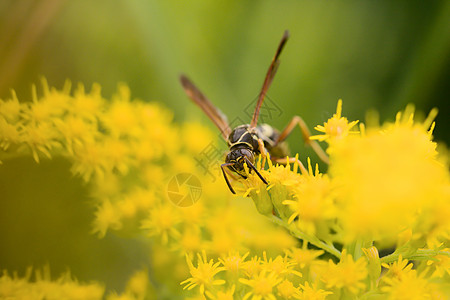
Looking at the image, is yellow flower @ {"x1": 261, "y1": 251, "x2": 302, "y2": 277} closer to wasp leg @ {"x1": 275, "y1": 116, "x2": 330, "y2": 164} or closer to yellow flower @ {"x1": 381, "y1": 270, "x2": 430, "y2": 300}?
yellow flower @ {"x1": 381, "y1": 270, "x2": 430, "y2": 300}

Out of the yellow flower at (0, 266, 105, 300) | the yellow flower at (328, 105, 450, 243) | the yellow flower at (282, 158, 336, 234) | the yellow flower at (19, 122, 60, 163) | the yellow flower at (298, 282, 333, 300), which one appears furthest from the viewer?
the yellow flower at (19, 122, 60, 163)

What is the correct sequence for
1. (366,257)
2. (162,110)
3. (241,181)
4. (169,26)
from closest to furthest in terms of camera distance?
(366,257) < (241,181) < (162,110) < (169,26)

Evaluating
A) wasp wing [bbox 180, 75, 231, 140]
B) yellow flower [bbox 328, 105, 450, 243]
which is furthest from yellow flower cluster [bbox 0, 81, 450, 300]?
wasp wing [bbox 180, 75, 231, 140]

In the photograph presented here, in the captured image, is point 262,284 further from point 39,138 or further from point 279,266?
point 39,138

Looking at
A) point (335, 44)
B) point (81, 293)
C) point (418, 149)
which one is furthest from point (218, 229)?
point (335, 44)

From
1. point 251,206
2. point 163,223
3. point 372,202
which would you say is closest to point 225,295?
point 163,223

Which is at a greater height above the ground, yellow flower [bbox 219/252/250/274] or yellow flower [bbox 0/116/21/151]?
yellow flower [bbox 0/116/21/151]

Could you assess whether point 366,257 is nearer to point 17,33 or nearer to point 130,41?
point 17,33
